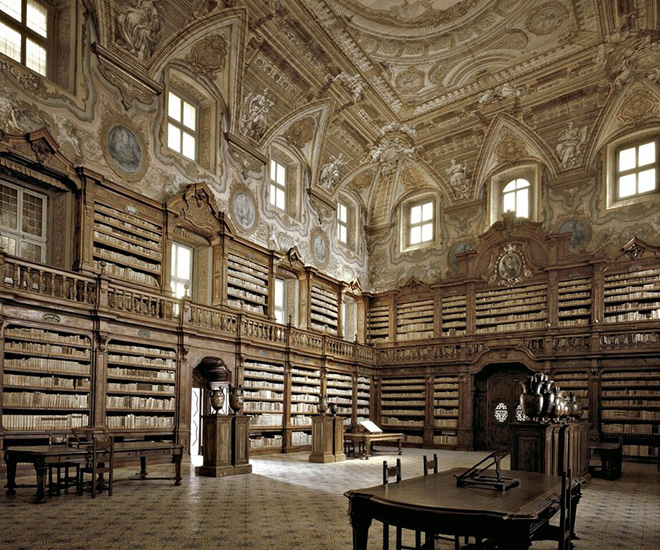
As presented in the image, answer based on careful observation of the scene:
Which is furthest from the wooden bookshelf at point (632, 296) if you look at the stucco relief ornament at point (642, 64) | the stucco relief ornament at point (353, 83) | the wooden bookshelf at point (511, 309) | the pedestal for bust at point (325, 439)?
the stucco relief ornament at point (353, 83)

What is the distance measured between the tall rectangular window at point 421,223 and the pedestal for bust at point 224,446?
41.4 ft

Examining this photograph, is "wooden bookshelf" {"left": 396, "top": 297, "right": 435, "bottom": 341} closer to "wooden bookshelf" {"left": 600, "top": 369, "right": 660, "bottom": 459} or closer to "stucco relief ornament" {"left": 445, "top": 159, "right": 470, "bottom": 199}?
"stucco relief ornament" {"left": 445, "top": 159, "right": 470, "bottom": 199}

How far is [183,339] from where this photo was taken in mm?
11992

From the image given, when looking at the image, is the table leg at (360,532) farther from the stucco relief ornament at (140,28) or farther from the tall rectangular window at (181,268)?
the stucco relief ornament at (140,28)

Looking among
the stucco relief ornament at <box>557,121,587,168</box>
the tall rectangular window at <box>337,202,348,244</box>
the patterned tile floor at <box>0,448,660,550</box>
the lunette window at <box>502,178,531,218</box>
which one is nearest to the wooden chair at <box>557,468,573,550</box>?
the patterned tile floor at <box>0,448,660,550</box>

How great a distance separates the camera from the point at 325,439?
12359mm

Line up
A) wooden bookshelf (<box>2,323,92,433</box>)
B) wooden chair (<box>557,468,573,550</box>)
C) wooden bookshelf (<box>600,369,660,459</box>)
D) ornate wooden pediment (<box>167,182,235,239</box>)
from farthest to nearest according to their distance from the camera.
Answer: wooden bookshelf (<box>600,369,660,459</box>) → ornate wooden pediment (<box>167,182,235,239</box>) → wooden bookshelf (<box>2,323,92,433</box>) → wooden chair (<box>557,468,573,550</box>)

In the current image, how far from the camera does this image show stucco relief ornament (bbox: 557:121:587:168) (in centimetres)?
1750

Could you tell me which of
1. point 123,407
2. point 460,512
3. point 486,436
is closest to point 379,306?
point 486,436

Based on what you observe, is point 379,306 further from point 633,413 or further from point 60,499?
point 60,499

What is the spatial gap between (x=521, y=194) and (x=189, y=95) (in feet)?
36.3

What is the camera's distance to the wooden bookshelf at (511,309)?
17.1 meters

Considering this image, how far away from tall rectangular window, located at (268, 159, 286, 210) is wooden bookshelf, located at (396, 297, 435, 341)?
18.9 ft

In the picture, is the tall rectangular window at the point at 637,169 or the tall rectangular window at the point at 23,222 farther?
the tall rectangular window at the point at 637,169
